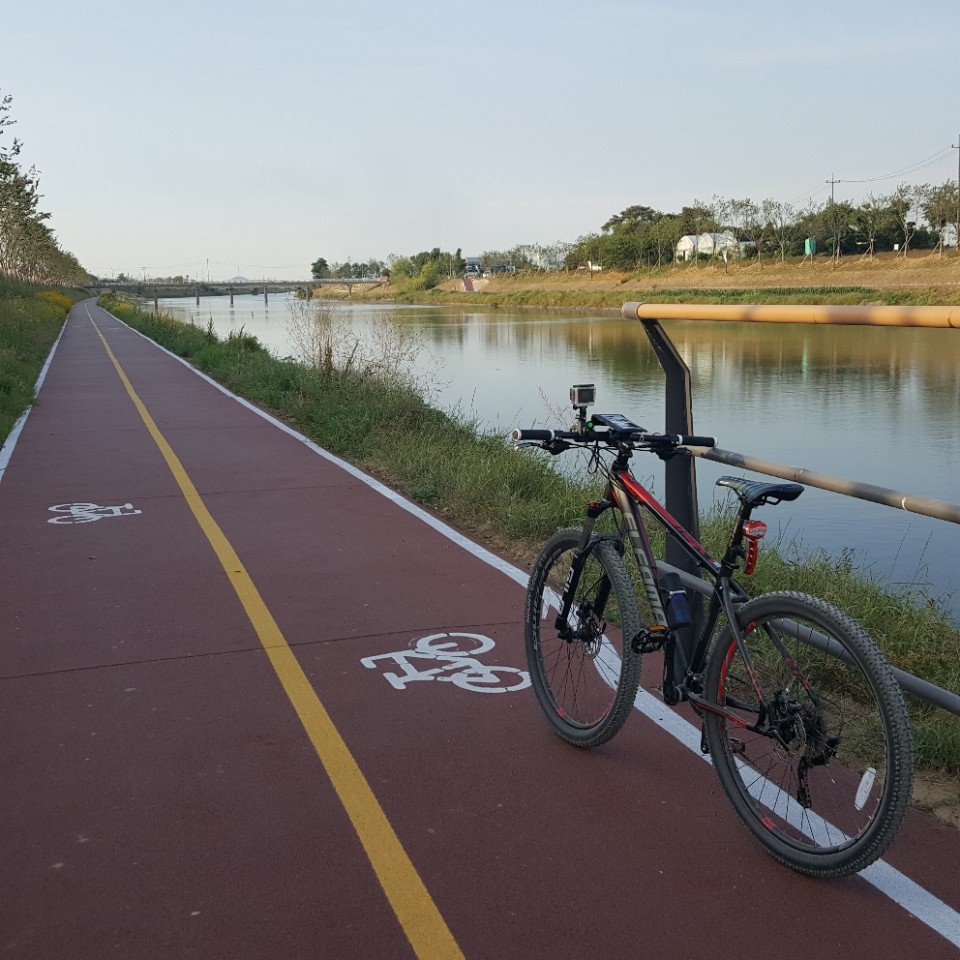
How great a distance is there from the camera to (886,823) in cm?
301

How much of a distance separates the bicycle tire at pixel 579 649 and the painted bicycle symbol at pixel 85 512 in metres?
5.27

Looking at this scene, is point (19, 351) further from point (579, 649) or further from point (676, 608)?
point (676, 608)

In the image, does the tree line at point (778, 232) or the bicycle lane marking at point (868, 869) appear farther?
the tree line at point (778, 232)

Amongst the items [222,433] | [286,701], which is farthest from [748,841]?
[222,433]

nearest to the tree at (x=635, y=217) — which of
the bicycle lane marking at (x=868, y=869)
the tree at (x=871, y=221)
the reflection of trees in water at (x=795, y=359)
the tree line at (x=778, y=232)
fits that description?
the tree line at (x=778, y=232)

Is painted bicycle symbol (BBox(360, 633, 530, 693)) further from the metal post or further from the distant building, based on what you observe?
the distant building

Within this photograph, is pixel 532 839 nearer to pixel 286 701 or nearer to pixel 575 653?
pixel 575 653

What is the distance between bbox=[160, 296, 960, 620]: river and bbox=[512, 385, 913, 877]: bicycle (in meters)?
4.77

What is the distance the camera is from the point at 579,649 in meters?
4.52

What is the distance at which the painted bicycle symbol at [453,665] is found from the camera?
16.6ft

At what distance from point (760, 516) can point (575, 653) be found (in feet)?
22.2

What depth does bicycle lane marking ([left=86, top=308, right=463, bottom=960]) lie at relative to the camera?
3.13 meters

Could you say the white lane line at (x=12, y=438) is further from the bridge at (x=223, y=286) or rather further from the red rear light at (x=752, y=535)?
the bridge at (x=223, y=286)

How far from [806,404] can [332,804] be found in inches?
694
